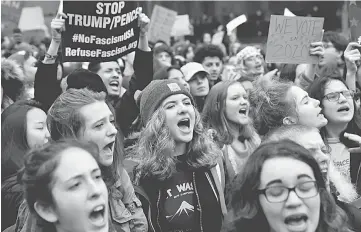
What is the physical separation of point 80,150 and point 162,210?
1.10 meters

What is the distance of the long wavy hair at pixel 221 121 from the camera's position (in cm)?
498

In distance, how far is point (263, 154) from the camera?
295 centimetres

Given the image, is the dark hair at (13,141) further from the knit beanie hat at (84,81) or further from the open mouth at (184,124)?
the open mouth at (184,124)

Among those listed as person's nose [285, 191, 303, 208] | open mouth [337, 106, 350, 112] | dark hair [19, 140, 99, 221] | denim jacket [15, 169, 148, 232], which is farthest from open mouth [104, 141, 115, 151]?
open mouth [337, 106, 350, 112]

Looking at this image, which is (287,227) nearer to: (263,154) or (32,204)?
(263,154)

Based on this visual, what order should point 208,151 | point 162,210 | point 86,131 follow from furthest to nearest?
point 208,151
point 162,210
point 86,131

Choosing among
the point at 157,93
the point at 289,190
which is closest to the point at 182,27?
the point at 157,93

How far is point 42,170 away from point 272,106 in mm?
2321

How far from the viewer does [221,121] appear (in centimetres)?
504

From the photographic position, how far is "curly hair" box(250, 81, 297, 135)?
4.72m

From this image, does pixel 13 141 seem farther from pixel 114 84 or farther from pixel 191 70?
pixel 191 70

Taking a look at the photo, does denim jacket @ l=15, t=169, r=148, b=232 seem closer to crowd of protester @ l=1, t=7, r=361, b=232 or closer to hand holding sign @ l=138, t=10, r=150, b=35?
crowd of protester @ l=1, t=7, r=361, b=232

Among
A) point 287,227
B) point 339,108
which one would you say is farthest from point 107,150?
point 339,108

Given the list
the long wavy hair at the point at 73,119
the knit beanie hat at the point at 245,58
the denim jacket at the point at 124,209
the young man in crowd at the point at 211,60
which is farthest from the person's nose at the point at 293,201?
the young man in crowd at the point at 211,60
